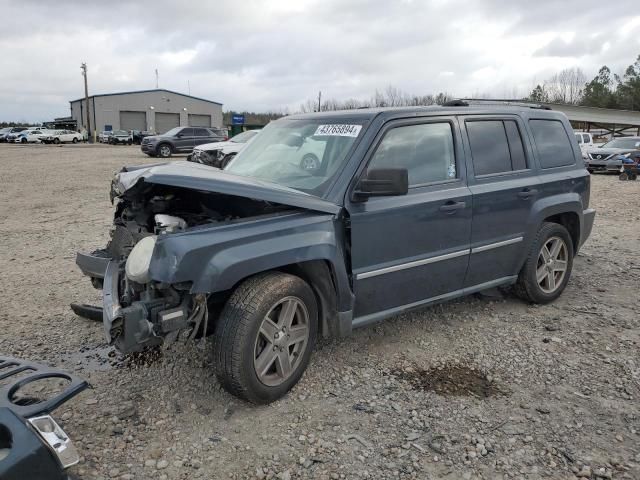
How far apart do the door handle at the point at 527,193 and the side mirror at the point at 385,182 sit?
169 cm

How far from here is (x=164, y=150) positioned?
26.0 m

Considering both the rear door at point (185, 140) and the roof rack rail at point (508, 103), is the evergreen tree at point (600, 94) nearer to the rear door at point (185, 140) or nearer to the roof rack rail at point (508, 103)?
the rear door at point (185, 140)

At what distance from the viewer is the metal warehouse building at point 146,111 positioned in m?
62.1

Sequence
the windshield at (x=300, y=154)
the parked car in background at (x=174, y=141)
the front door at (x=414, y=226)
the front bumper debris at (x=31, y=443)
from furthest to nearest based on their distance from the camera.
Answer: the parked car in background at (x=174, y=141)
the windshield at (x=300, y=154)
the front door at (x=414, y=226)
the front bumper debris at (x=31, y=443)

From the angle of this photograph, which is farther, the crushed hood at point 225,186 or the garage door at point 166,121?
the garage door at point 166,121

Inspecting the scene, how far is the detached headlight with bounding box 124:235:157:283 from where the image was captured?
112 inches

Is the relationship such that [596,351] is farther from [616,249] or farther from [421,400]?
[616,249]

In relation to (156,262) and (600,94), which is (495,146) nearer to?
(156,262)

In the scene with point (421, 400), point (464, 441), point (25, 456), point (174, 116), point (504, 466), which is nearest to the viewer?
point (25, 456)

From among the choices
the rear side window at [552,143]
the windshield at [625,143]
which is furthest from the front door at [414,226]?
the windshield at [625,143]

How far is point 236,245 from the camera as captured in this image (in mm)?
2951

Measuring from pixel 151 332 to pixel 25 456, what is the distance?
95 cm

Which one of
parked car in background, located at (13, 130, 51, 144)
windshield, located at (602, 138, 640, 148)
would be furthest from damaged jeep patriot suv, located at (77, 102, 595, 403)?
parked car in background, located at (13, 130, 51, 144)

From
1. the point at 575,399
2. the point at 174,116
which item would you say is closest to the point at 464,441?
the point at 575,399
